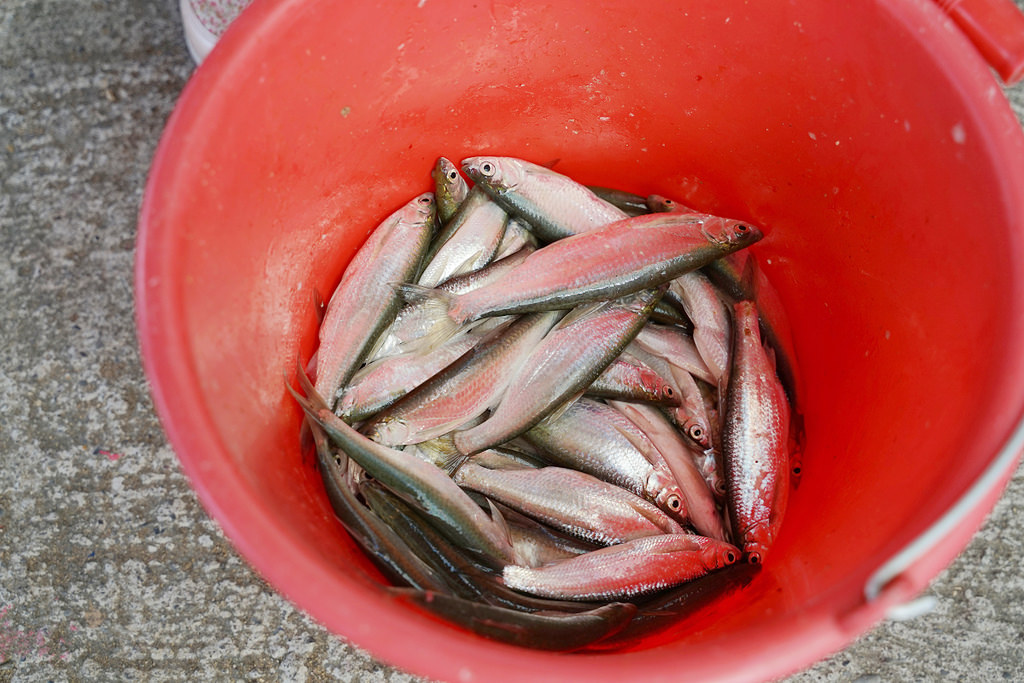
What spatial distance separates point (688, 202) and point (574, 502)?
100 cm

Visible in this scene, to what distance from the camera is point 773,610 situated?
130 centimetres

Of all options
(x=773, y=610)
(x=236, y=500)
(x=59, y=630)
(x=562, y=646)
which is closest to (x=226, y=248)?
(x=236, y=500)

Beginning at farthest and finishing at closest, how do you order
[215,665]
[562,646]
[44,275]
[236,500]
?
1. [44,275]
2. [215,665]
3. [562,646]
4. [236,500]

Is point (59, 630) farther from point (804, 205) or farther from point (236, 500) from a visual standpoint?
point (804, 205)

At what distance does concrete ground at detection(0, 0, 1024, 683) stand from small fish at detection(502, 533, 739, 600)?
2.91 feet

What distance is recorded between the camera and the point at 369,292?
1.86 metres

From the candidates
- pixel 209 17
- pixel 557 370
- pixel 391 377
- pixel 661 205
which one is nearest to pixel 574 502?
pixel 557 370

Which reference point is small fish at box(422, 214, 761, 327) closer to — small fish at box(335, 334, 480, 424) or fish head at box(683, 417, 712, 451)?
small fish at box(335, 334, 480, 424)

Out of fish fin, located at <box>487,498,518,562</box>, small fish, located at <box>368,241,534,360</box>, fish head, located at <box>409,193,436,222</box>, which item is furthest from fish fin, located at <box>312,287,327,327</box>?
A: fish fin, located at <box>487,498,518,562</box>

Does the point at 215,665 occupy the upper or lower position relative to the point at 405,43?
lower

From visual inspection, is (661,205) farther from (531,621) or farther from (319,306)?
(531,621)

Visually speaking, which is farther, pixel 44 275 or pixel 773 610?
pixel 44 275

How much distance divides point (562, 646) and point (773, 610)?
1.33 feet

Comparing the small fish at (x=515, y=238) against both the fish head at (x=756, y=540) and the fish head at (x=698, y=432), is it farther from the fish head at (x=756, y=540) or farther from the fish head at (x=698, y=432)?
the fish head at (x=756, y=540)
